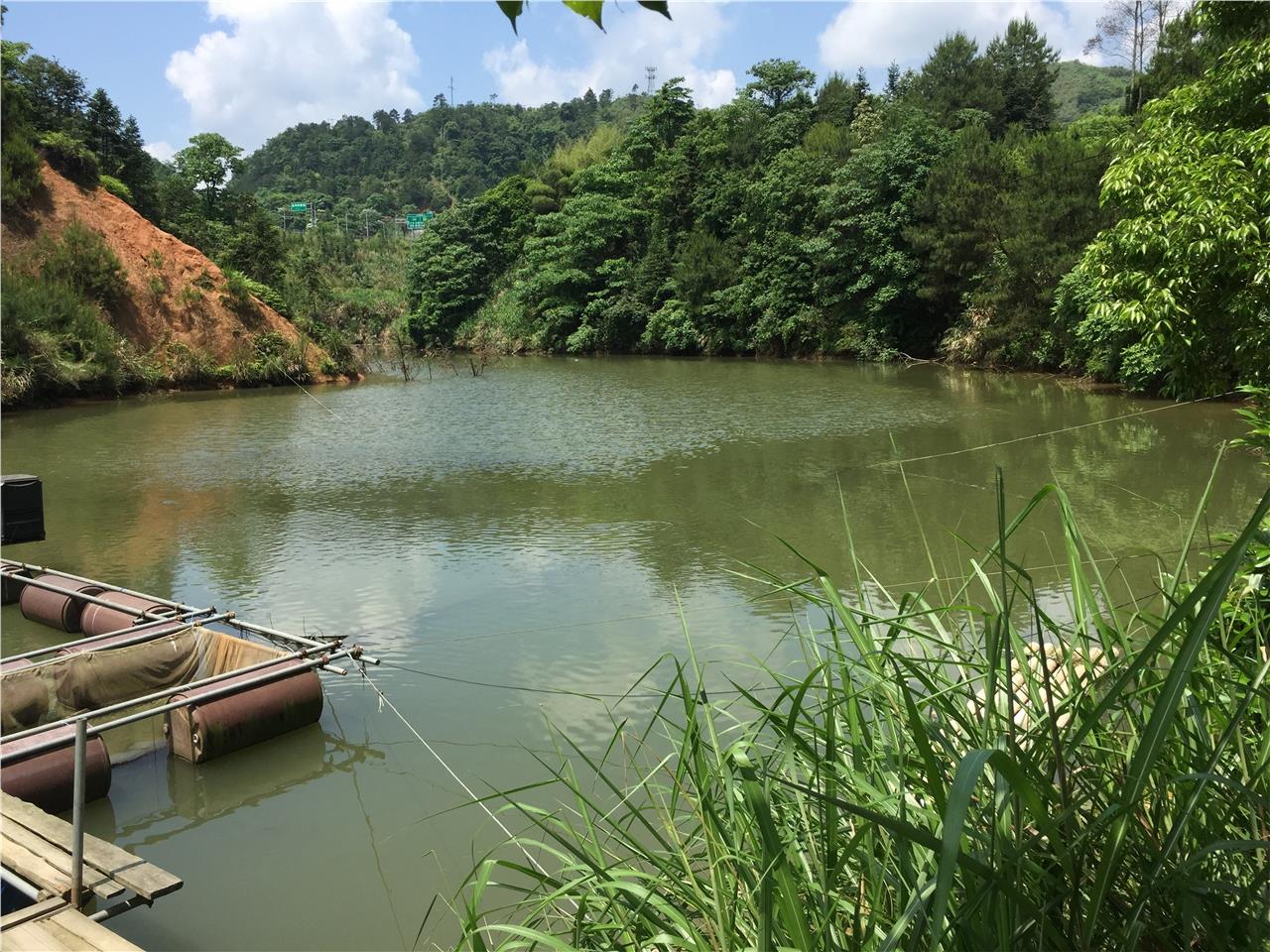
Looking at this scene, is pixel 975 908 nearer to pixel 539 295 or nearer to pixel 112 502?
pixel 112 502

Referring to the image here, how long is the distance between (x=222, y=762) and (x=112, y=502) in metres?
6.90

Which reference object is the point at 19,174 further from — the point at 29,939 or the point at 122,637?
the point at 29,939

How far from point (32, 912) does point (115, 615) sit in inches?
135

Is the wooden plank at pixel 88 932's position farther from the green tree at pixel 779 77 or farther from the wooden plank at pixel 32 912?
the green tree at pixel 779 77

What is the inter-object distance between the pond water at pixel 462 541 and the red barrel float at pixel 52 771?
21cm

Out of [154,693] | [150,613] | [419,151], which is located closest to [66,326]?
[150,613]

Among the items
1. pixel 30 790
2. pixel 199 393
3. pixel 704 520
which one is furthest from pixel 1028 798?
pixel 199 393

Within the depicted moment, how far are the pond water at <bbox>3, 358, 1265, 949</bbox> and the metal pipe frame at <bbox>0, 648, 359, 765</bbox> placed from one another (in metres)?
0.34

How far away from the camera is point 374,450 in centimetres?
1389

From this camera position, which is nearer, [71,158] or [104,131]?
[71,158]

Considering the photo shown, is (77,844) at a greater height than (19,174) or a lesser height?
lesser

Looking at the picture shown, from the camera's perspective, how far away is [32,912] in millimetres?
3008

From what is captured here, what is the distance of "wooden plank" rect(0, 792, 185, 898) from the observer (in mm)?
3256

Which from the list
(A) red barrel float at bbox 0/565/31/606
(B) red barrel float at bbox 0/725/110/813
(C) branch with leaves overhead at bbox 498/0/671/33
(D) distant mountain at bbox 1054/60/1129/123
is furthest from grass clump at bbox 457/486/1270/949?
(D) distant mountain at bbox 1054/60/1129/123
